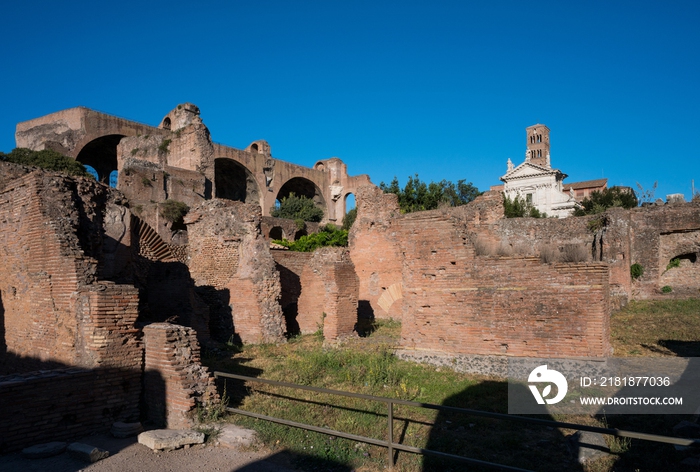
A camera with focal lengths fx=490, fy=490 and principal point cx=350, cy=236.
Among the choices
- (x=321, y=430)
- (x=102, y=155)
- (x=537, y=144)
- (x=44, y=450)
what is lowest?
(x=44, y=450)

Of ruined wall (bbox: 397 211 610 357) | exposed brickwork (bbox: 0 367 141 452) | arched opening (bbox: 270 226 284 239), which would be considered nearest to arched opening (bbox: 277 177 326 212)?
arched opening (bbox: 270 226 284 239)

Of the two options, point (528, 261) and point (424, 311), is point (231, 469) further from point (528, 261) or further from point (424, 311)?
point (528, 261)

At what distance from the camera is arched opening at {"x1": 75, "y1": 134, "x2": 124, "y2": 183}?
34062 millimetres

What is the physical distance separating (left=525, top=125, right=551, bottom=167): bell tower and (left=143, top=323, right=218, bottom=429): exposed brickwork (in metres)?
68.5

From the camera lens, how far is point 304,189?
4822cm

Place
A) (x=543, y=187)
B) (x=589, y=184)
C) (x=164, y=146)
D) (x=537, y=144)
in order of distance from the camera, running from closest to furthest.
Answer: (x=164, y=146)
(x=543, y=187)
(x=589, y=184)
(x=537, y=144)

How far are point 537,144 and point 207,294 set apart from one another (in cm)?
6572

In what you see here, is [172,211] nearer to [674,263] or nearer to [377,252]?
[377,252]

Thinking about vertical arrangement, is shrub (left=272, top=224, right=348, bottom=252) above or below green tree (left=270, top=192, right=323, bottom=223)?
below

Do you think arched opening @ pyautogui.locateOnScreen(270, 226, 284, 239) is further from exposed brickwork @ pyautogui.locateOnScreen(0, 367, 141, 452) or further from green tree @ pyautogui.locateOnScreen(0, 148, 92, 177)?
exposed brickwork @ pyautogui.locateOnScreen(0, 367, 141, 452)

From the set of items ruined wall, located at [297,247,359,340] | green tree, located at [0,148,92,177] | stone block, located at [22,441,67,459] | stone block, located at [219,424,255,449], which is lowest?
stone block, located at [219,424,255,449]

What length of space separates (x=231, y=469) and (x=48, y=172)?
18.5 feet

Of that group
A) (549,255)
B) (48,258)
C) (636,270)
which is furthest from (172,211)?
(636,270)

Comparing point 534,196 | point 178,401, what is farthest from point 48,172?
point 534,196
